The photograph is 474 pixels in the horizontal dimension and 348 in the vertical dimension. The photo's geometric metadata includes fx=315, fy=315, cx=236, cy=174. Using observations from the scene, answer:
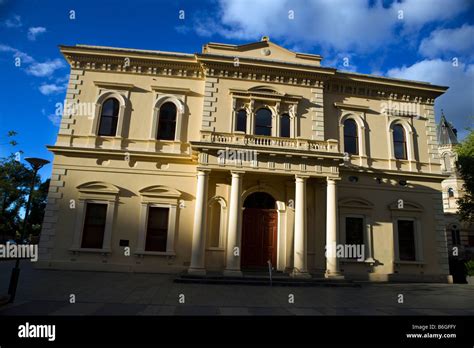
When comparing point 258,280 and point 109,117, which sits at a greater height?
point 109,117

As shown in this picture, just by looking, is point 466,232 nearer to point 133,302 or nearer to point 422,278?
point 422,278

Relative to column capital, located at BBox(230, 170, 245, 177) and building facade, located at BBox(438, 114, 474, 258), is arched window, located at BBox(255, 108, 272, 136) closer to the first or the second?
column capital, located at BBox(230, 170, 245, 177)

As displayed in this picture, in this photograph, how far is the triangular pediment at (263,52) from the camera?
1853cm

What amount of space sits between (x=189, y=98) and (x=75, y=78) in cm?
663

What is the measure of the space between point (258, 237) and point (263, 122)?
21.4 ft

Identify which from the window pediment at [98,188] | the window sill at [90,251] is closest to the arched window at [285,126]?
the window pediment at [98,188]

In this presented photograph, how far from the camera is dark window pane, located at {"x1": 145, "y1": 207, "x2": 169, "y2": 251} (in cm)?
1641

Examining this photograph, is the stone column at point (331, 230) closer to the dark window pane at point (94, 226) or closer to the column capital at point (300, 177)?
the column capital at point (300, 177)

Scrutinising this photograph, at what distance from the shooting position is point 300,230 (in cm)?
1529

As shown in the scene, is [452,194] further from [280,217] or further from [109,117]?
[109,117]

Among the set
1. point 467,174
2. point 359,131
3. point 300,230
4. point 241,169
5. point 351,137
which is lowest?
point 300,230

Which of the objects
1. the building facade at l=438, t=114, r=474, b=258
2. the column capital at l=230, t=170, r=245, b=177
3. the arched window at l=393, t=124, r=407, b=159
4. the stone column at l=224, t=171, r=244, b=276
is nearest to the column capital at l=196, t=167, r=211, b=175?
the column capital at l=230, t=170, r=245, b=177

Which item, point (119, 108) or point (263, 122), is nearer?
point (119, 108)

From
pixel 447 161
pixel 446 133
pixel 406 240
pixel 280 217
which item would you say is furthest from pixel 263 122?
pixel 446 133
